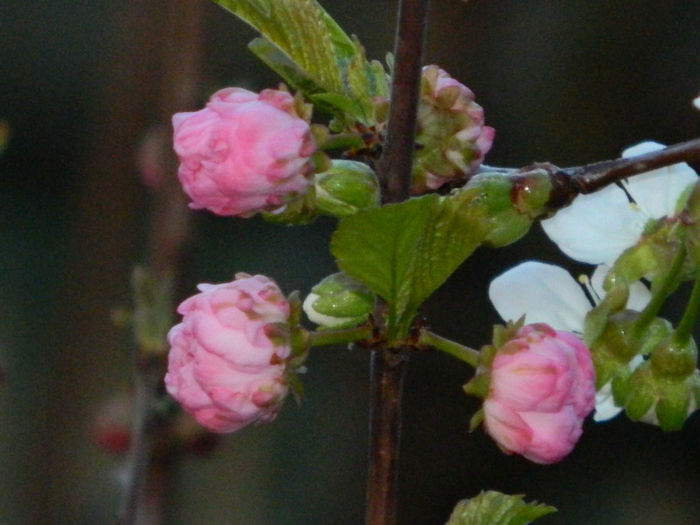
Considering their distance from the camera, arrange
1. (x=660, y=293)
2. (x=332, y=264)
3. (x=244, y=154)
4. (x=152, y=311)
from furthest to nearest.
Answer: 1. (x=332, y=264)
2. (x=152, y=311)
3. (x=660, y=293)
4. (x=244, y=154)

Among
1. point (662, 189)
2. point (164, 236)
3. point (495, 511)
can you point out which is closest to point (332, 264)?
point (164, 236)

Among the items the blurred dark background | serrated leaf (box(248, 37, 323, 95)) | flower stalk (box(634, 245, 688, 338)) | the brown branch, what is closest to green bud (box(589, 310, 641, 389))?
flower stalk (box(634, 245, 688, 338))

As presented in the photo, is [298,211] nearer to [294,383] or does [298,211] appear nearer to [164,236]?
[294,383]

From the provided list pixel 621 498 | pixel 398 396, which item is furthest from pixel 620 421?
pixel 398 396

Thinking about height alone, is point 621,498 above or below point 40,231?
below

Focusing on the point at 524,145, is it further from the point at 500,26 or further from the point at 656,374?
the point at 656,374

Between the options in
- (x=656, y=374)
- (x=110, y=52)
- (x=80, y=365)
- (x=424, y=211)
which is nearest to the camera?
(x=424, y=211)

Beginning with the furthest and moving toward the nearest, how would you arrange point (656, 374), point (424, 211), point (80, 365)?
point (80, 365) < point (656, 374) < point (424, 211)
